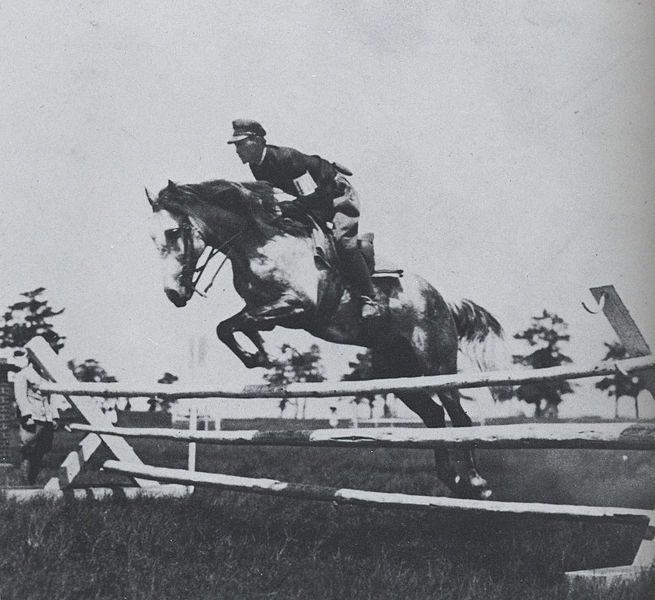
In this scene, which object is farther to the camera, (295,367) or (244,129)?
(295,367)

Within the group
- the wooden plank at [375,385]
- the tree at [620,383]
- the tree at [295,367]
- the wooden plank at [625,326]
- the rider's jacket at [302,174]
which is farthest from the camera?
the tree at [295,367]

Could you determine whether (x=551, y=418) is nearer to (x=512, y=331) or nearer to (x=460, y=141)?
(x=512, y=331)

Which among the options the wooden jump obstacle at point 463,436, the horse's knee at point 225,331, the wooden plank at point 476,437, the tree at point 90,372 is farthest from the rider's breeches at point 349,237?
the tree at point 90,372

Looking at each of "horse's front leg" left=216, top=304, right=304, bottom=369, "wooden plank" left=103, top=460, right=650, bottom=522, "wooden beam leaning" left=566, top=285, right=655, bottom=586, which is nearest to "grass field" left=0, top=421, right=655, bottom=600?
"wooden beam leaning" left=566, top=285, right=655, bottom=586

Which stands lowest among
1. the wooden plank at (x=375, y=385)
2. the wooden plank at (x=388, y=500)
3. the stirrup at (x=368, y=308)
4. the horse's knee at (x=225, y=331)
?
the wooden plank at (x=388, y=500)

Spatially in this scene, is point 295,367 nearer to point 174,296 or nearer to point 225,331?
point 225,331

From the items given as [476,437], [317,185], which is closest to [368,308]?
[317,185]

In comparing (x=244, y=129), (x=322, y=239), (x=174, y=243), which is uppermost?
(x=244, y=129)

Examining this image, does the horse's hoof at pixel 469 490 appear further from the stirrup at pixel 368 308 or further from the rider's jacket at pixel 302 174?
the rider's jacket at pixel 302 174
